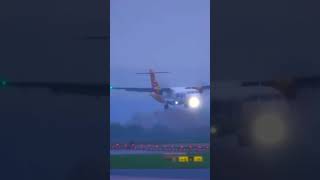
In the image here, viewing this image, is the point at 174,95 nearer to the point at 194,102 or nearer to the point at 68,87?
the point at 194,102

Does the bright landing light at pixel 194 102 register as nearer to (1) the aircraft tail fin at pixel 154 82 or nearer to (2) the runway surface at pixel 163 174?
(1) the aircraft tail fin at pixel 154 82

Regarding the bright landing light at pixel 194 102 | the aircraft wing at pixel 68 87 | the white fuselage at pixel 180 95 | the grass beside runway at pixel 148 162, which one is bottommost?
the grass beside runway at pixel 148 162

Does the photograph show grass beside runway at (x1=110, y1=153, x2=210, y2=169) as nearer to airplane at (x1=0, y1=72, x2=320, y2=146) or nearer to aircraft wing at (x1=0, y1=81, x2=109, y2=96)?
airplane at (x1=0, y1=72, x2=320, y2=146)

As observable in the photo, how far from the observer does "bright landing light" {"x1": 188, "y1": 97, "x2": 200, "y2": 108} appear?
2670 millimetres

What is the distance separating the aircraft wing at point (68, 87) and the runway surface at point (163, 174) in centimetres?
46

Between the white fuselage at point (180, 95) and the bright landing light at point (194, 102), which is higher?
the white fuselage at point (180, 95)

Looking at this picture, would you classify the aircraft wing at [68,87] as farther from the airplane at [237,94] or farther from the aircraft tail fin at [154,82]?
the aircraft tail fin at [154,82]

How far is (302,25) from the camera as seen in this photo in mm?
2756

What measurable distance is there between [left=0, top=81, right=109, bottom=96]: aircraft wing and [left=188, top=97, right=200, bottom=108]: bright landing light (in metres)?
0.48

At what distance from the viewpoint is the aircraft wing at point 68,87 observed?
2695mm

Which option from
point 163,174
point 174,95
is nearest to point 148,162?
point 163,174

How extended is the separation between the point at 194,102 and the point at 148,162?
433 millimetres

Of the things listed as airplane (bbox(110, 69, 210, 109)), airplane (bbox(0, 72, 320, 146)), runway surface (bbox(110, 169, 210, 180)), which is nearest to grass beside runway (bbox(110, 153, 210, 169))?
runway surface (bbox(110, 169, 210, 180))

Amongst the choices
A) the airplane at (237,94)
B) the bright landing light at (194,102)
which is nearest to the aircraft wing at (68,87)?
the airplane at (237,94)
